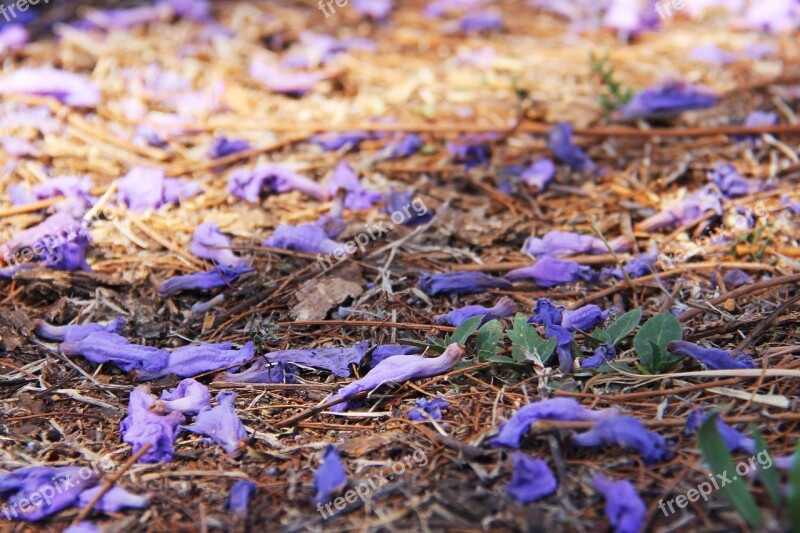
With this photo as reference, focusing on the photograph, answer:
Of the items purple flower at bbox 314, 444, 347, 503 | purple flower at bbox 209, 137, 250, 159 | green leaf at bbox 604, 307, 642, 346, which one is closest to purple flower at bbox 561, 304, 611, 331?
green leaf at bbox 604, 307, 642, 346

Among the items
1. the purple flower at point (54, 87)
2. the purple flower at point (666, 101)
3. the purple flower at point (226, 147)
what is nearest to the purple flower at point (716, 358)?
the purple flower at point (666, 101)

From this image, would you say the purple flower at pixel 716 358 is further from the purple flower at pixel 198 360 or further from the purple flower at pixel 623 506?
the purple flower at pixel 198 360

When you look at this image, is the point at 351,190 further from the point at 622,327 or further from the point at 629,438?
the point at 629,438

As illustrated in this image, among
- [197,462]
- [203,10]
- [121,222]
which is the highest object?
[203,10]

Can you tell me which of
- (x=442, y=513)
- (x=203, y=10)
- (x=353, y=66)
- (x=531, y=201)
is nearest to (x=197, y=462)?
(x=442, y=513)

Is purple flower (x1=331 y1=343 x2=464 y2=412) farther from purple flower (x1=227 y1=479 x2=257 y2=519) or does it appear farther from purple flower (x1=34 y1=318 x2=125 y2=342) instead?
purple flower (x1=34 y1=318 x2=125 y2=342)

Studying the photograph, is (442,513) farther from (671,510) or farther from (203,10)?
(203,10)
